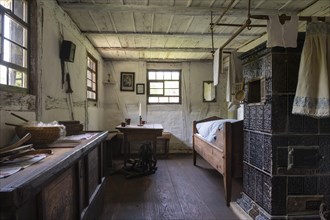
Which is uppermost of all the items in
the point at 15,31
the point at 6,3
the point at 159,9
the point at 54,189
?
the point at 159,9

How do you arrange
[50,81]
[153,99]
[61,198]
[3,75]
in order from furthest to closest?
1. [153,99]
2. [50,81]
3. [3,75]
4. [61,198]

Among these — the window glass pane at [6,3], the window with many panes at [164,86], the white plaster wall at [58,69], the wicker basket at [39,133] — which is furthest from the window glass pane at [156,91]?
the wicker basket at [39,133]

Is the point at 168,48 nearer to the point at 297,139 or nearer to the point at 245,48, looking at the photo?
the point at 245,48

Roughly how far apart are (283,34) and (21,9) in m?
2.23

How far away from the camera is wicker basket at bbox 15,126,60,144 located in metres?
1.58

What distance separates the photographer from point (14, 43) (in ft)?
6.37

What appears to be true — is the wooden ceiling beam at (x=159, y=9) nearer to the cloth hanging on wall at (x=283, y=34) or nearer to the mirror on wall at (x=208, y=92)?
the cloth hanging on wall at (x=283, y=34)

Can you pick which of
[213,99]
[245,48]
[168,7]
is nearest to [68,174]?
[168,7]

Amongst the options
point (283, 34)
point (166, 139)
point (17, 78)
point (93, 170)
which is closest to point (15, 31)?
point (17, 78)

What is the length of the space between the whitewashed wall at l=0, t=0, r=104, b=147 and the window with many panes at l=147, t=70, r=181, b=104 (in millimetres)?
2357

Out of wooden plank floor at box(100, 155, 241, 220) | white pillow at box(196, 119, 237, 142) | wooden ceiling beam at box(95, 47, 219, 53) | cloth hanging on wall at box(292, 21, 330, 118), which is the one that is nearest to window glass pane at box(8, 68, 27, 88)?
wooden plank floor at box(100, 155, 241, 220)

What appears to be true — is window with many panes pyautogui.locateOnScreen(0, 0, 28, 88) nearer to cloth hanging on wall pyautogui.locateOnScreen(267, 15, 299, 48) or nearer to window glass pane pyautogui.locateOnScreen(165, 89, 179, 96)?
cloth hanging on wall pyautogui.locateOnScreen(267, 15, 299, 48)

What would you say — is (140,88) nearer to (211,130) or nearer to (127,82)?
(127,82)

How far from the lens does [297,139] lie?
2092 mm
